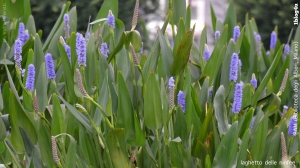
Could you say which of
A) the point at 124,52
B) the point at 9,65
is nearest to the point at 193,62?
the point at 124,52

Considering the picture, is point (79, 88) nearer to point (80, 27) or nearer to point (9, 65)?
point (9, 65)

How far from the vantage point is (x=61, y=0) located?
777cm

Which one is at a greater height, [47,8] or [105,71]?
[47,8]

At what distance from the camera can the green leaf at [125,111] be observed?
139cm

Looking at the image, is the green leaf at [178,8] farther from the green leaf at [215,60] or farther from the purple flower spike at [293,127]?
the purple flower spike at [293,127]

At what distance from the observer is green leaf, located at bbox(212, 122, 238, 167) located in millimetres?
1361

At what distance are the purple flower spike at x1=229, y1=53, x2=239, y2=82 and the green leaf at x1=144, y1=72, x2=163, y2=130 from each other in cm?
29

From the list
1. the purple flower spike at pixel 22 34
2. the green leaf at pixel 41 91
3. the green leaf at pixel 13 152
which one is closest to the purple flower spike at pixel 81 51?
the green leaf at pixel 41 91

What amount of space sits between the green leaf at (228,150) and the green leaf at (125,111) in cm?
24

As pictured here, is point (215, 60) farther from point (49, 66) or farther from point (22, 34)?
point (22, 34)

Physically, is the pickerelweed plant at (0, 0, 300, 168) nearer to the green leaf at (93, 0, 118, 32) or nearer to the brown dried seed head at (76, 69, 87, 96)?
the brown dried seed head at (76, 69, 87, 96)

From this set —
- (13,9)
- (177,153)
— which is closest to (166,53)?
(177,153)

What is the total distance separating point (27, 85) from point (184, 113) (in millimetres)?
455

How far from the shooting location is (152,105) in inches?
55.6
